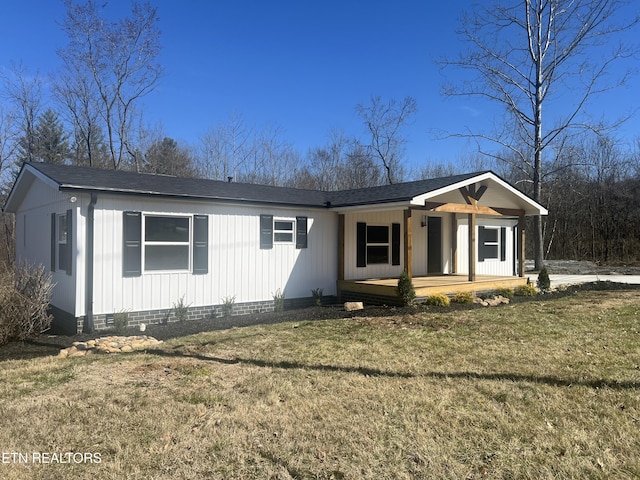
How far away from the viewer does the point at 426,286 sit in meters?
11.3

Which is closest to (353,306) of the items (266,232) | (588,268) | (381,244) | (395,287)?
(395,287)

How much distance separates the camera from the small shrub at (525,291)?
504 inches

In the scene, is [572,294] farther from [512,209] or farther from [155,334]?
[155,334]

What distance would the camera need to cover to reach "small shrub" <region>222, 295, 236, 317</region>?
10.0 metres

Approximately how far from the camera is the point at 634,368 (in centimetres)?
545

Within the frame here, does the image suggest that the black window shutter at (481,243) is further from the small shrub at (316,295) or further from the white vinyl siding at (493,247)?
the small shrub at (316,295)

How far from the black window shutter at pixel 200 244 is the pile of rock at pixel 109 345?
2.42 metres

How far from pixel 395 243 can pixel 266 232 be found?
449 centimetres

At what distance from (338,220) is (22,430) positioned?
924cm

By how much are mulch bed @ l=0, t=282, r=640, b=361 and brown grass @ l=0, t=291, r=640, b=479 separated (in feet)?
2.88

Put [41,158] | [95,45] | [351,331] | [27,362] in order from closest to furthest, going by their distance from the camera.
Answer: [27,362]
[351,331]
[95,45]
[41,158]

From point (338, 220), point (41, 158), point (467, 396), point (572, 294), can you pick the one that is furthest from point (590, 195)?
point (41, 158)

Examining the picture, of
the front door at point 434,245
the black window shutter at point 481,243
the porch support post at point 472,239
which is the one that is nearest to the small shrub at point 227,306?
the porch support post at point 472,239

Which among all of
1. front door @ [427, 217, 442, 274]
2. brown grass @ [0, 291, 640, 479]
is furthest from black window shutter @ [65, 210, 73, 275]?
front door @ [427, 217, 442, 274]
